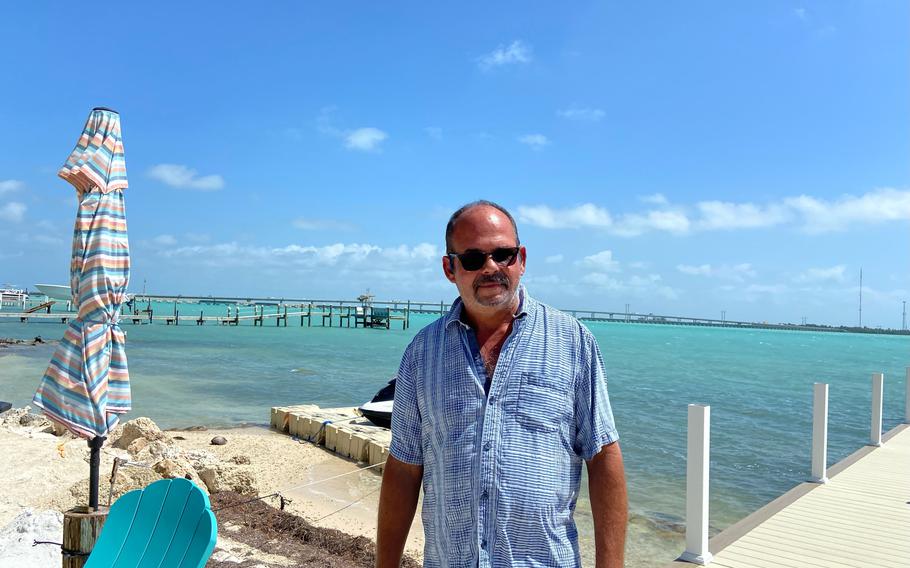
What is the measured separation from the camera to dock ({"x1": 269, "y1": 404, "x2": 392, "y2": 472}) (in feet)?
32.3

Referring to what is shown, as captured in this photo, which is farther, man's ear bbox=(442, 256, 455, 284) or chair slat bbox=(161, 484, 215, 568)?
chair slat bbox=(161, 484, 215, 568)

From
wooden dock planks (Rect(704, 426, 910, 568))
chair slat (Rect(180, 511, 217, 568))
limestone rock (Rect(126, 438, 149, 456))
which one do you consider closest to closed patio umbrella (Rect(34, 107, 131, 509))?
chair slat (Rect(180, 511, 217, 568))

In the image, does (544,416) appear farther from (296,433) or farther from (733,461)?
(733,461)

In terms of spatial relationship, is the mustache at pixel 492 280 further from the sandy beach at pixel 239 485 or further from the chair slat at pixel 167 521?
the sandy beach at pixel 239 485

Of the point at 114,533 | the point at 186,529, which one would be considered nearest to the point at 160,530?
the point at 186,529

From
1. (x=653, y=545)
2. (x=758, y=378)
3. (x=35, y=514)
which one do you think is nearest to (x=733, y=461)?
(x=653, y=545)

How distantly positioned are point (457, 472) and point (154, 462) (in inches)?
231

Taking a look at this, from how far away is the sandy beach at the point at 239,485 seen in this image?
5.48 m

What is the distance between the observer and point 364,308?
84062 mm

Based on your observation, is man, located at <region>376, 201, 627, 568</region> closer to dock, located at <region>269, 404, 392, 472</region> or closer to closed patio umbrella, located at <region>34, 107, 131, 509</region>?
closed patio umbrella, located at <region>34, 107, 131, 509</region>

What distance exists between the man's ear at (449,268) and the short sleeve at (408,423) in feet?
0.75

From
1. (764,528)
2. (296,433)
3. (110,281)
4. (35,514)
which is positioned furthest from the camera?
(296,433)

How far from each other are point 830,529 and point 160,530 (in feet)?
17.2

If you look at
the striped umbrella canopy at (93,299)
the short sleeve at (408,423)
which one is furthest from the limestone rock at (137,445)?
the short sleeve at (408,423)
